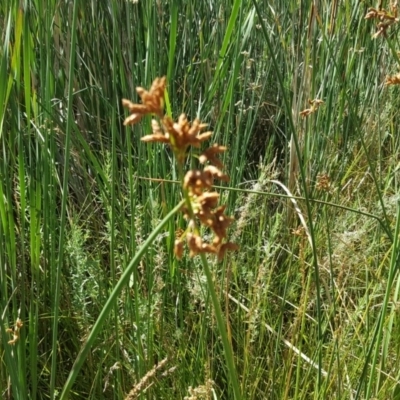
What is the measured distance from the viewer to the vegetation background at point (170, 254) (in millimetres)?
815

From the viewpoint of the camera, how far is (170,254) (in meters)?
1.07

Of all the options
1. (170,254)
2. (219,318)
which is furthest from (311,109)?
(219,318)

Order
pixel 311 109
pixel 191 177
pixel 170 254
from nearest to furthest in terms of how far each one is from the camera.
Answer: pixel 191 177, pixel 311 109, pixel 170 254

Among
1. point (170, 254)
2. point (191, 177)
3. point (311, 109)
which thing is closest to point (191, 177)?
point (191, 177)

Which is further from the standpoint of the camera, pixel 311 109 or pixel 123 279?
pixel 311 109

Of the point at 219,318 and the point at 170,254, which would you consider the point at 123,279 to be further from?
the point at 170,254

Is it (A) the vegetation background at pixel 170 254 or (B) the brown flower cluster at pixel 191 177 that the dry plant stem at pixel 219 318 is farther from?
(A) the vegetation background at pixel 170 254

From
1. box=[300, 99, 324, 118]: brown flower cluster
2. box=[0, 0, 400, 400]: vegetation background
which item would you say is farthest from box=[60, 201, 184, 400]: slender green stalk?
box=[300, 99, 324, 118]: brown flower cluster

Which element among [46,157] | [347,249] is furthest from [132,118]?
[347,249]

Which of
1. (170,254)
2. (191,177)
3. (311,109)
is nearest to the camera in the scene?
(191,177)

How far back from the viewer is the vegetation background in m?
0.81

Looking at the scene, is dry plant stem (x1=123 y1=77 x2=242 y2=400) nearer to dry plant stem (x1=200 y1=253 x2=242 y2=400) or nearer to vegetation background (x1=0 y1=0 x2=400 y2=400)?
dry plant stem (x1=200 y1=253 x2=242 y2=400)

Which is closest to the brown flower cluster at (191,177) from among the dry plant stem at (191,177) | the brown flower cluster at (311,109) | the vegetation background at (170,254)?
the dry plant stem at (191,177)

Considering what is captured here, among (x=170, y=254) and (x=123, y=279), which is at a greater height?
(x=123, y=279)
